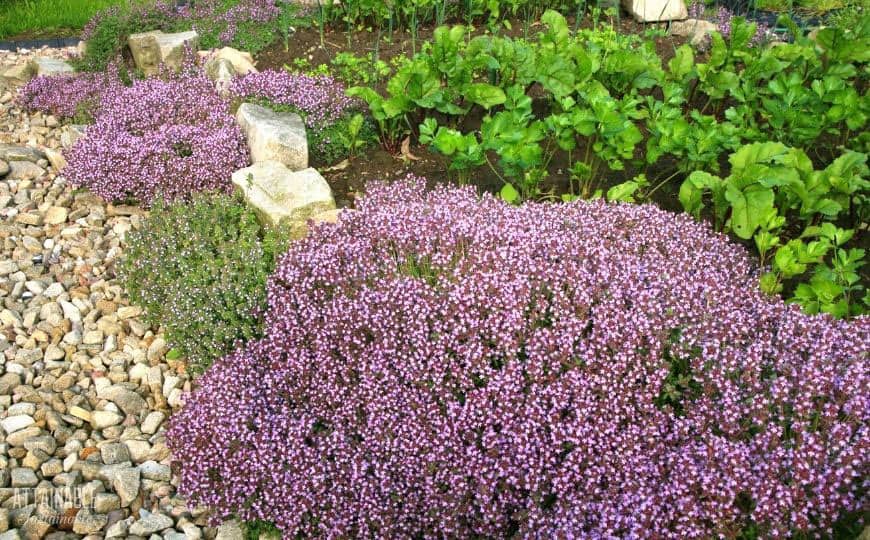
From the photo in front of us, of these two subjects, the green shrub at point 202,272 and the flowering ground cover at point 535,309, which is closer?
the flowering ground cover at point 535,309

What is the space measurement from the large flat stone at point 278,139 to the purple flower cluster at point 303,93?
17 centimetres

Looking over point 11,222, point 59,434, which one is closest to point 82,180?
point 11,222

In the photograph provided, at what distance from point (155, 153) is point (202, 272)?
5.32 feet

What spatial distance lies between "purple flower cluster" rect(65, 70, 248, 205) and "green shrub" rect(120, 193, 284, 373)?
36 cm

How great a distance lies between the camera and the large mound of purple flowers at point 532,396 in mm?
2451

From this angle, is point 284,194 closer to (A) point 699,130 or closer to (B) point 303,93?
(B) point 303,93

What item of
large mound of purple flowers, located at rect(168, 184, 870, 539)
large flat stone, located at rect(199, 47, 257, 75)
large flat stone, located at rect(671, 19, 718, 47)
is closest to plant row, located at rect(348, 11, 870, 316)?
large mound of purple flowers, located at rect(168, 184, 870, 539)

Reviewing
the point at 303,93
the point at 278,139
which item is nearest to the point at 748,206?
the point at 278,139

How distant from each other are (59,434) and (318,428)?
4.70ft

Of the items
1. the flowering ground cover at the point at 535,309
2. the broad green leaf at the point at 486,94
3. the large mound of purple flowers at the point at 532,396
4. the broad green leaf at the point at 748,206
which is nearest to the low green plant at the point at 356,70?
the flowering ground cover at the point at 535,309

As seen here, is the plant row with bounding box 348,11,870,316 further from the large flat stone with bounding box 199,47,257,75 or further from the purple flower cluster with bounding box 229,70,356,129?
the large flat stone with bounding box 199,47,257,75

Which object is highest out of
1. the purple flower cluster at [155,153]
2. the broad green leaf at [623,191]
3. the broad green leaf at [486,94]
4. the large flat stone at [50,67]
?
the broad green leaf at [486,94]

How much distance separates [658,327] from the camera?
9.29 feet

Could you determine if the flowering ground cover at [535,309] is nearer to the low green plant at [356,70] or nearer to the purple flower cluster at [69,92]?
the low green plant at [356,70]
